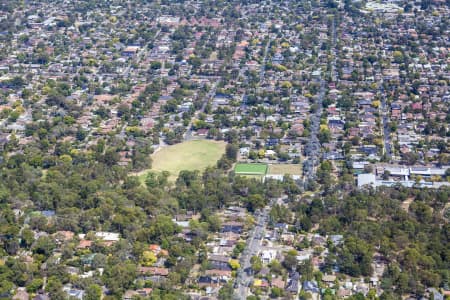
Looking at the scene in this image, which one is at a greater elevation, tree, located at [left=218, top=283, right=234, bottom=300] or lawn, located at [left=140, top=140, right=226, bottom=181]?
tree, located at [left=218, top=283, right=234, bottom=300]

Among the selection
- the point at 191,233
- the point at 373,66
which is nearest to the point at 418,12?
the point at 373,66

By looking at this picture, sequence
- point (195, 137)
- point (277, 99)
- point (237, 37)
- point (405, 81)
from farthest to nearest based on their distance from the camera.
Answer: point (237, 37) → point (405, 81) → point (277, 99) → point (195, 137)

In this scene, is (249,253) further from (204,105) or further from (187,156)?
(204,105)

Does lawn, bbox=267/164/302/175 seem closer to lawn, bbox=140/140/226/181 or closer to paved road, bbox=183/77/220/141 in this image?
lawn, bbox=140/140/226/181

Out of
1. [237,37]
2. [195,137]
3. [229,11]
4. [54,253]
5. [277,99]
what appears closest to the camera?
[54,253]

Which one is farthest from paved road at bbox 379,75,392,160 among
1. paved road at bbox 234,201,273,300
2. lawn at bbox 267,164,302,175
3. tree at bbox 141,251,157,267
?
tree at bbox 141,251,157,267

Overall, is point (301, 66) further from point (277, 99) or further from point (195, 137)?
point (195, 137)

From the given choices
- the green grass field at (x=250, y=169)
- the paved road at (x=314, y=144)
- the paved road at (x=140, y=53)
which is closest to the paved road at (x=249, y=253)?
the green grass field at (x=250, y=169)
